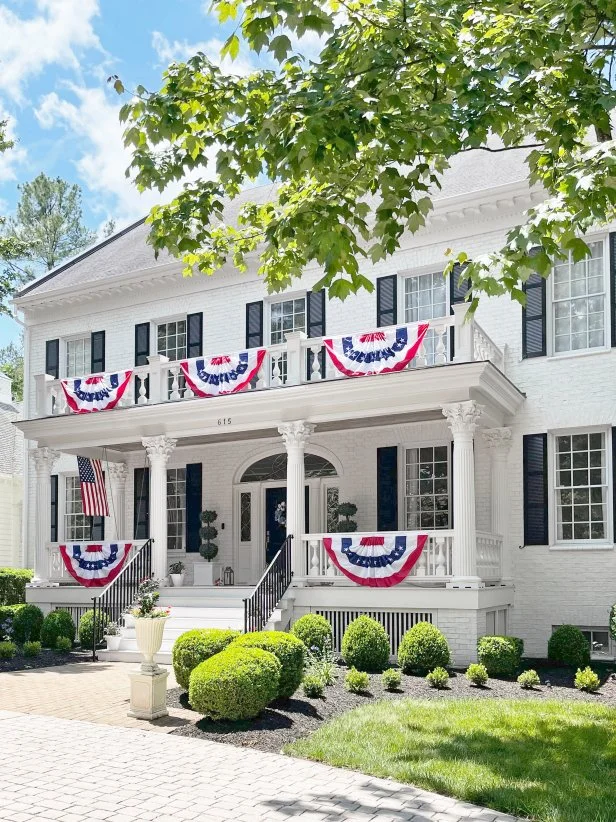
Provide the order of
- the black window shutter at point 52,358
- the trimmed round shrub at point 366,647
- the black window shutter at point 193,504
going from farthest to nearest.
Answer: the black window shutter at point 52,358
the black window shutter at point 193,504
the trimmed round shrub at point 366,647

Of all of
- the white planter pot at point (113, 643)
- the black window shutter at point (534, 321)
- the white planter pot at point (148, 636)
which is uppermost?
the black window shutter at point (534, 321)

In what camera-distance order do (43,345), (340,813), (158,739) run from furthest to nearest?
1. (43,345)
2. (158,739)
3. (340,813)

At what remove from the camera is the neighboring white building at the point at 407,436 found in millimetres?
16406

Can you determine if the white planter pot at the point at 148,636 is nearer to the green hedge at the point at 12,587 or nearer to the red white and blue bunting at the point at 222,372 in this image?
the red white and blue bunting at the point at 222,372

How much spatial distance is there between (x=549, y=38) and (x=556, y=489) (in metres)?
10.2

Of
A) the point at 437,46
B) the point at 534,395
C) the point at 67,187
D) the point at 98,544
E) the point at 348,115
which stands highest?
the point at 67,187

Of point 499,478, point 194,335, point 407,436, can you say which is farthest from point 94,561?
point 499,478

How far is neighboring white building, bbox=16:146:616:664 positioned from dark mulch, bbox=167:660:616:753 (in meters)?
1.72

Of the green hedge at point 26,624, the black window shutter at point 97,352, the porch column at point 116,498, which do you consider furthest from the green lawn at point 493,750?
the black window shutter at point 97,352

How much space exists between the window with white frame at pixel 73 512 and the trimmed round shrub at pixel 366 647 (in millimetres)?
11266

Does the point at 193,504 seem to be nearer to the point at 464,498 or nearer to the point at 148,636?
the point at 464,498

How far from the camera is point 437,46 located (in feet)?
29.1

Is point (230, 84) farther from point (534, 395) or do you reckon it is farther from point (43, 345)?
point (43, 345)

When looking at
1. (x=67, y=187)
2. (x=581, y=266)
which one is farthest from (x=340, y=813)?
(x=67, y=187)
